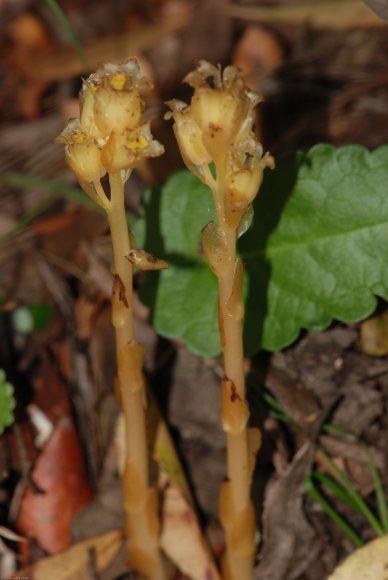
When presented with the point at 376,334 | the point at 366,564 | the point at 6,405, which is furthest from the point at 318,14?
the point at 366,564

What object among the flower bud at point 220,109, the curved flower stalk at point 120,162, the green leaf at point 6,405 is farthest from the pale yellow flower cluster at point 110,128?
the green leaf at point 6,405

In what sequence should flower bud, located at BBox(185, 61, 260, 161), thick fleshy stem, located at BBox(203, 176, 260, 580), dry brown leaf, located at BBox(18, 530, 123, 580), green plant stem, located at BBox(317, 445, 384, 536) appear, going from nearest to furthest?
flower bud, located at BBox(185, 61, 260, 161)
thick fleshy stem, located at BBox(203, 176, 260, 580)
green plant stem, located at BBox(317, 445, 384, 536)
dry brown leaf, located at BBox(18, 530, 123, 580)

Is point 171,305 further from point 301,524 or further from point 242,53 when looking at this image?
point 242,53

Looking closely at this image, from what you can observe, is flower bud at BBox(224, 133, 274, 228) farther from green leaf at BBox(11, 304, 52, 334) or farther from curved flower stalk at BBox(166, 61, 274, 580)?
green leaf at BBox(11, 304, 52, 334)

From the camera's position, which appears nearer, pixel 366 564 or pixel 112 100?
pixel 112 100

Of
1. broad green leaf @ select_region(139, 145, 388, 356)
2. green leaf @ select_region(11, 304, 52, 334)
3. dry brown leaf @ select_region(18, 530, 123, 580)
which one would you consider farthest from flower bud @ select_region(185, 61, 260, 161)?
green leaf @ select_region(11, 304, 52, 334)

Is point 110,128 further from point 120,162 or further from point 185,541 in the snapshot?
point 185,541

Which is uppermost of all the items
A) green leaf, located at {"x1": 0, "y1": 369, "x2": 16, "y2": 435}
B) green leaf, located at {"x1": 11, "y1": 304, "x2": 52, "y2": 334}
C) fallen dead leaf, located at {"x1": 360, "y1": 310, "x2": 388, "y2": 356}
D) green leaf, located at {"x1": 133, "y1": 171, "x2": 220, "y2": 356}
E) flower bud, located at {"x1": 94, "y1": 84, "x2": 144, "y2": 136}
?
flower bud, located at {"x1": 94, "y1": 84, "x2": 144, "y2": 136}
